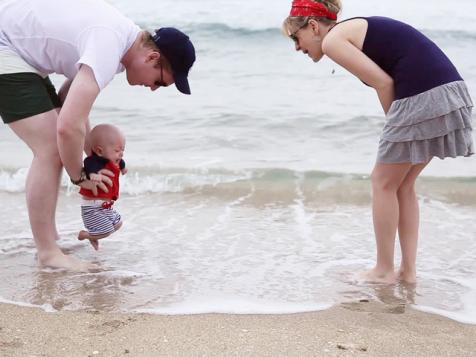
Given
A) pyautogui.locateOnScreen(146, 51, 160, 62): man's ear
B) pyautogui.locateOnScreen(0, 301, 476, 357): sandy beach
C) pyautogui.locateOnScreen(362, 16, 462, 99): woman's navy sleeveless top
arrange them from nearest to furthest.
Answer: pyautogui.locateOnScreen(0, 301, 476, 357): sandy beach → pyautogui.locateOnScreen(362, 16, 462, 99): woman's navy sleeveless top → pyautogui.locateOnScreen(146, 51, 160, 62): man's ear

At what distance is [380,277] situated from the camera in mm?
3732

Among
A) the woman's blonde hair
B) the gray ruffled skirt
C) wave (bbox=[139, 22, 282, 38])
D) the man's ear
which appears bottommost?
wave (bbox=[139, 22, 282, 38])

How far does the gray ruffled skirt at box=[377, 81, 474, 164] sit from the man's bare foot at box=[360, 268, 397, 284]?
2.07 feet

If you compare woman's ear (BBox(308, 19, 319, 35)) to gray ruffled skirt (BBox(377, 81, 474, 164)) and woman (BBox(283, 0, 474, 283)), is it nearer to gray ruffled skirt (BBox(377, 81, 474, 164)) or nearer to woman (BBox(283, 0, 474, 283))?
woman (BBox(283, 0, 474, 283))

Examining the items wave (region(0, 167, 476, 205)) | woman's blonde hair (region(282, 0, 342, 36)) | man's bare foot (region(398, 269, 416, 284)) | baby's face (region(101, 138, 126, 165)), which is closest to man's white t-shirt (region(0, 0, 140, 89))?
baby's face (region(101, 138, 126, 165))

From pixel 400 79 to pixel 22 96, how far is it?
1790 mm

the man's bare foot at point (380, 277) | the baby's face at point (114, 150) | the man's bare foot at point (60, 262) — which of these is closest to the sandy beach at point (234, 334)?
the man's bare foot at point (380, 277)

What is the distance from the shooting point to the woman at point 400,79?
132 inches

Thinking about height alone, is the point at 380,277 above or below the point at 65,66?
below

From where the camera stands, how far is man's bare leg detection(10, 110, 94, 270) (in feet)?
11.8

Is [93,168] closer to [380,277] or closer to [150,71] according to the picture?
[150,71]

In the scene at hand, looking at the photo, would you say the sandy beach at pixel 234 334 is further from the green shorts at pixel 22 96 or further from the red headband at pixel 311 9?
the red headband at pixel 311 9

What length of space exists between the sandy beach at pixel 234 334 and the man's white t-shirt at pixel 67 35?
1072 mm

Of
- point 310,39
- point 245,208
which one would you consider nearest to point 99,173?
point 310,39
